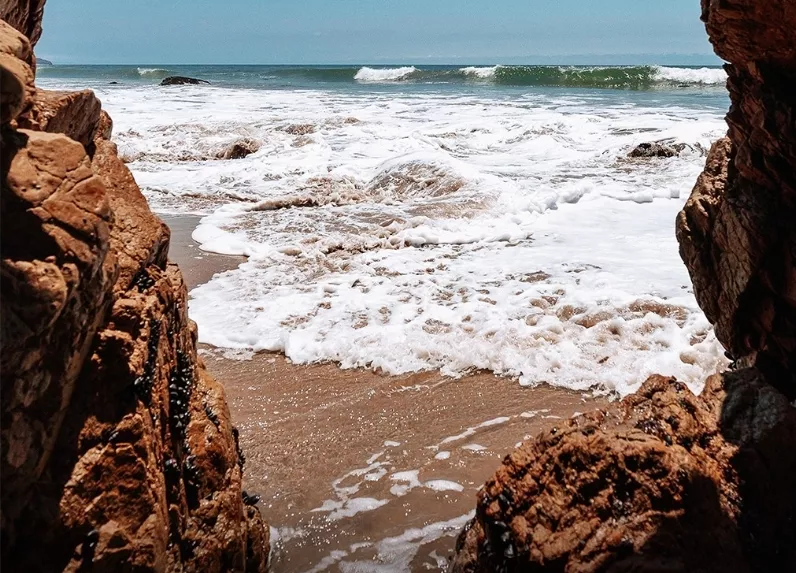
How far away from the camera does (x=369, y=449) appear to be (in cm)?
388

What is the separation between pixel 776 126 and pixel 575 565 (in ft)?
7.33

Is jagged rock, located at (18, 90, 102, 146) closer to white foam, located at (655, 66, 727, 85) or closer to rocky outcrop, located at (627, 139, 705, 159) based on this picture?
rocky outcrop, located at (627, 139, 705, 159)

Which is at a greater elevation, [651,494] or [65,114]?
[65,114]

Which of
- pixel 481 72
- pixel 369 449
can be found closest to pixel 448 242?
pixel 369 449

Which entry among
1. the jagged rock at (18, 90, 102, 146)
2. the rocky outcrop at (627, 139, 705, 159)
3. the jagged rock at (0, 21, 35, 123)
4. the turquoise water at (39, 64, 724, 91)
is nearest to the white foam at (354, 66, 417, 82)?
the turquoise water at (39, 64, 724, 91)

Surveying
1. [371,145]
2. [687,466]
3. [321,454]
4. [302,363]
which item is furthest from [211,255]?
[371,145]

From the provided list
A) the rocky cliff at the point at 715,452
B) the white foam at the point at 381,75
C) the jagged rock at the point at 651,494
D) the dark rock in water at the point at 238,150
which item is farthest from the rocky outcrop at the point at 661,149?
the white foam at the point at 381,75

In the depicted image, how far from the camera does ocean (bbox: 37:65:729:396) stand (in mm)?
5152

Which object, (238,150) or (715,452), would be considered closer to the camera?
(715,452)

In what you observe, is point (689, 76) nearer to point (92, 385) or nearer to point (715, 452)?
point (715, 452)

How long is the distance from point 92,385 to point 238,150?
1366cm

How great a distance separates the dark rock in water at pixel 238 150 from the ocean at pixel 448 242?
1.43 ft

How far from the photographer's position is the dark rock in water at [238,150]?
593 inches

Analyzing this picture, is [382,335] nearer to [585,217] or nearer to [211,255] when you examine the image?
[211,255]
